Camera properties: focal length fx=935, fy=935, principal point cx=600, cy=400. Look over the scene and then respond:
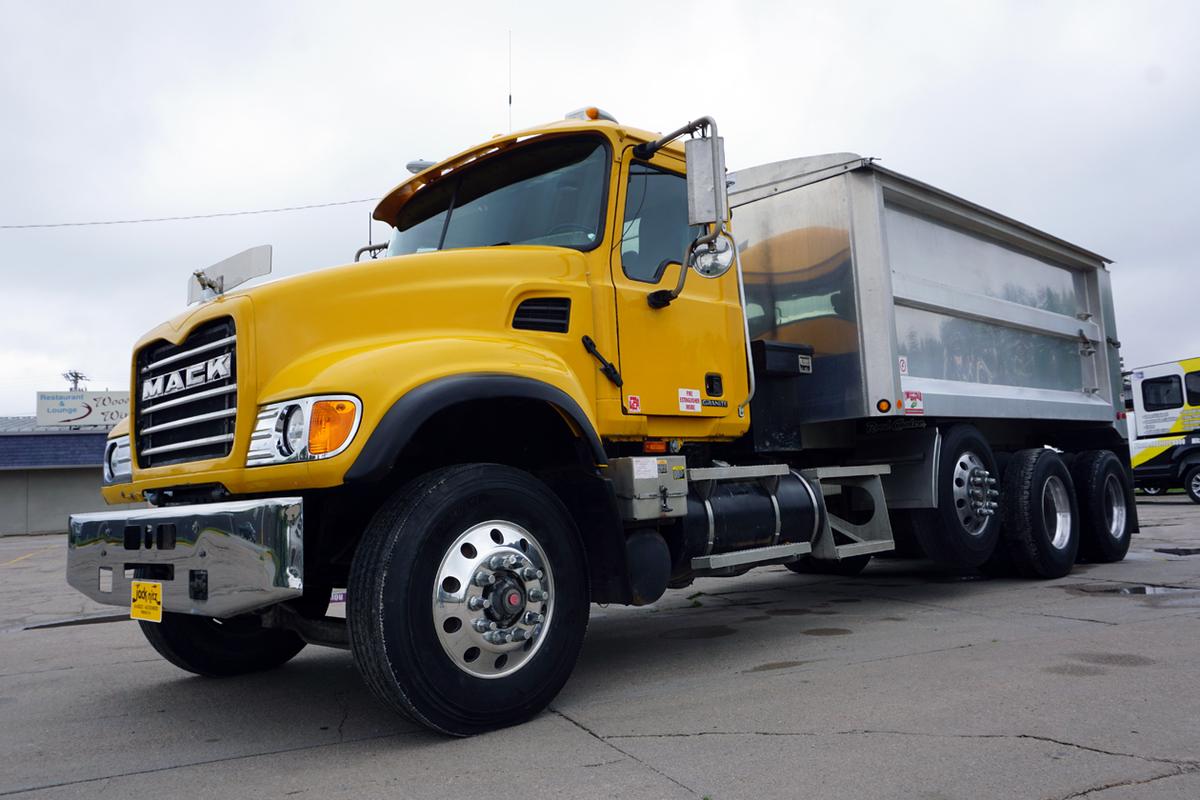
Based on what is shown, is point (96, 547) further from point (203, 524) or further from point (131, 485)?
point (203, 524)

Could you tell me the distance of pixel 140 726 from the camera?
13.7 ft

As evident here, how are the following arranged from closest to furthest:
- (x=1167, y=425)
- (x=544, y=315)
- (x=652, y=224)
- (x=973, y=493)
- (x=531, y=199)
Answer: (x=544, y=315), (x=531, y=199), (x=652, y=224), (x=973, y=493), (x=1167, y=425)

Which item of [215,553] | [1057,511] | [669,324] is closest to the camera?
[215,553]

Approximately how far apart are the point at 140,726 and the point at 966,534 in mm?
5526

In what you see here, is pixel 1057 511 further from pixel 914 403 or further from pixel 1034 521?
pixel 914 403

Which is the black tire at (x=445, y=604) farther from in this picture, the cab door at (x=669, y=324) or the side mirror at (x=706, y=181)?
the side mirror at (x=706, y=181)

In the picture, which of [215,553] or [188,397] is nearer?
[215,553]

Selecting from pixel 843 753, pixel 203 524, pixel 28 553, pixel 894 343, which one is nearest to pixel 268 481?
pixel 203 524

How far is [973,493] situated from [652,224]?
11.9 ft

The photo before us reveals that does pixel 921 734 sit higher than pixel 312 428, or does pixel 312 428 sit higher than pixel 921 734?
pixel 312 428

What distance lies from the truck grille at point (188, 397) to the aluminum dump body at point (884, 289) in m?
3.96

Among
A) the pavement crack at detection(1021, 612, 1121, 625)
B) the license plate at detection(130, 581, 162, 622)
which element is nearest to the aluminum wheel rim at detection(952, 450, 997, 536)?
the pavement crack at detection(1021, 612, 1121, 625)

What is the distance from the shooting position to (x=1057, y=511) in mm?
8227

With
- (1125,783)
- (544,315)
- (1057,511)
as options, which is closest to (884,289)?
(544,315)
